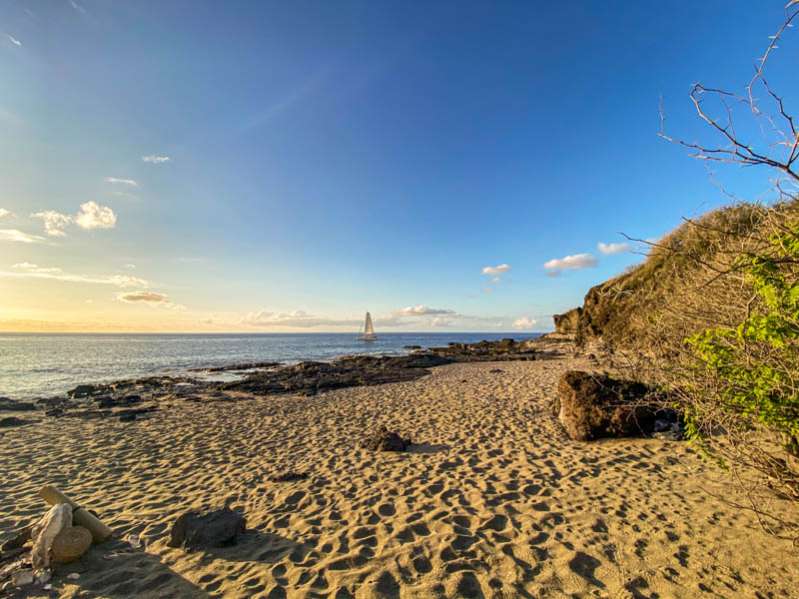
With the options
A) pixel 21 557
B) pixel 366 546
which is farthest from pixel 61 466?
pixel 366 546

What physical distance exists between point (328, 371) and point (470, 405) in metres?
16.3

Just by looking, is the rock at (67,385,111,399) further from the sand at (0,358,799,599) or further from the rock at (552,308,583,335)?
the rock at (552,308,583,335)

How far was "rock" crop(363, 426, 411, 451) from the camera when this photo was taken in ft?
28.4

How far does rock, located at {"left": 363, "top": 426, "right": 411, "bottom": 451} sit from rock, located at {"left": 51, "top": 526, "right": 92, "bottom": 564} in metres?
5.32

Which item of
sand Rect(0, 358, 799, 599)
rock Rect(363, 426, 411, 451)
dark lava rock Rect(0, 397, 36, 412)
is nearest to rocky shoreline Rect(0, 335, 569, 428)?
dark lava rock Rect(0, 397, 36, 412)

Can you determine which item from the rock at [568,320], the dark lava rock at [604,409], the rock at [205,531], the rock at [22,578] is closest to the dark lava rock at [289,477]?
the rock at [205,531]

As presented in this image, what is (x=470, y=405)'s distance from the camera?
13266mm

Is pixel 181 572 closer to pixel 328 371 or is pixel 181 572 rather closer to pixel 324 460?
pixel 324 460

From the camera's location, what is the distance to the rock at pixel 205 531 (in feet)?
15.8

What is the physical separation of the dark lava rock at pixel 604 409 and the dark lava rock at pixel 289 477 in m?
6.32

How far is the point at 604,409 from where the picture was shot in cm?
877

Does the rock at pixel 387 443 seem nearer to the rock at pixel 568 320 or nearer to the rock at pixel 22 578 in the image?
the rock at pixel 22 578

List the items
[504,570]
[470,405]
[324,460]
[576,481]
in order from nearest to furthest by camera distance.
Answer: [504,570]
[576,481]
[324,460]
[470,405]

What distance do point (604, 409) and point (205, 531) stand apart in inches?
332
